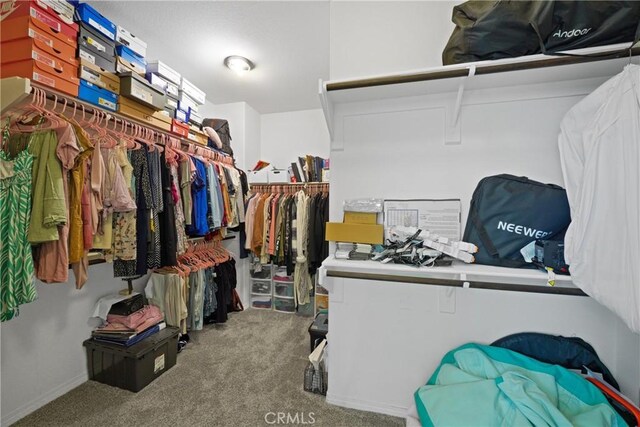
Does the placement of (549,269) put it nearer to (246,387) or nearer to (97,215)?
(246,387)

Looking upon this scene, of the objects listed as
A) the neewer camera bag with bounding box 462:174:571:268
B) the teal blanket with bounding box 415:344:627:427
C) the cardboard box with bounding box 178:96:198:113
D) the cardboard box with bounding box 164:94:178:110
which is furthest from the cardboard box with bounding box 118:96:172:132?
the teal blanket with bounding box 415:344:627:427

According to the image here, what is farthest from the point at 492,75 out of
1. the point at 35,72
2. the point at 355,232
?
the point at 35,72

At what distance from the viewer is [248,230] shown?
9.25 feet

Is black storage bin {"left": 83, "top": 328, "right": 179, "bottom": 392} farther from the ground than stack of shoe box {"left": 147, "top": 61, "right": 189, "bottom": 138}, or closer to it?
closer to it

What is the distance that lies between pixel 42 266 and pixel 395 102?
1.96 m

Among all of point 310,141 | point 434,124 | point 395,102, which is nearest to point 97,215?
point 395,102

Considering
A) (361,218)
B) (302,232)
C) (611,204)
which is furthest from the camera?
(302,232)

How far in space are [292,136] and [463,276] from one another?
2.89 metres

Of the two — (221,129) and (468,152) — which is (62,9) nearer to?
(221,129)

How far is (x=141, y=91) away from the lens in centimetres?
162

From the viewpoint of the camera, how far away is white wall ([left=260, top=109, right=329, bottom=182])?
327cm

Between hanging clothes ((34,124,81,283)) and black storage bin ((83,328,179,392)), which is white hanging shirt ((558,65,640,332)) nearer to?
hanging clothes ((34,124,81,283))

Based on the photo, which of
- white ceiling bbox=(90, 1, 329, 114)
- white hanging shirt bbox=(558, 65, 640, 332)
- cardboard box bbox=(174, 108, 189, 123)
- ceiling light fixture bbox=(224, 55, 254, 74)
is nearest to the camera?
white hanging shirt bbox=(558, 65, 640, 332)

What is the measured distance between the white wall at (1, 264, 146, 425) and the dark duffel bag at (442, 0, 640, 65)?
2.63m
